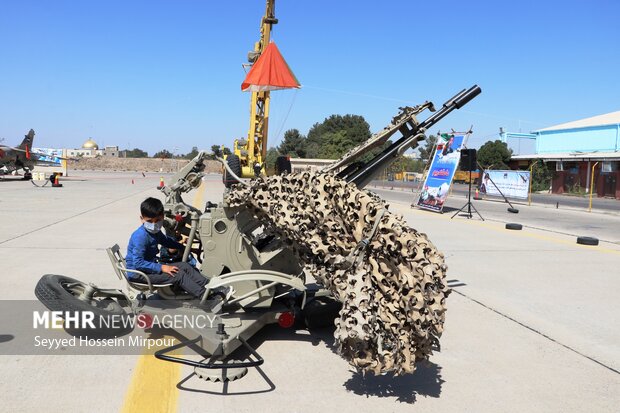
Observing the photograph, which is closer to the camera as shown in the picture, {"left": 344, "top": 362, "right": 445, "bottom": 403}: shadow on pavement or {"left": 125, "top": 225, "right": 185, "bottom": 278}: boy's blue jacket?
{"left": 344, "top": 362, "right": 445, "bottom": 403}: shadow on pavement

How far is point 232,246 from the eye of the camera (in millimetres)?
4551

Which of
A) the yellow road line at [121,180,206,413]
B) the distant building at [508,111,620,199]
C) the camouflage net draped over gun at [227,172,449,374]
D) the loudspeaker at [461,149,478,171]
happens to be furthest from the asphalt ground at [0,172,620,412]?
the distant building at [508,111,620,199]

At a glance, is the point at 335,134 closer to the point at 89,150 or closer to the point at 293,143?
the point at 293,143

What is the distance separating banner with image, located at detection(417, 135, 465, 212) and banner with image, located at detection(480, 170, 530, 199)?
8421mm

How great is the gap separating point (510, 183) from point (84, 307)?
28519 mm

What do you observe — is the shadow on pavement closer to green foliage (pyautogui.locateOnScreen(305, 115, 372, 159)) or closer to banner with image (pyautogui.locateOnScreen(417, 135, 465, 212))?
banner with image (pyautogui.locateOnScreen(417, 135, 465, 212))

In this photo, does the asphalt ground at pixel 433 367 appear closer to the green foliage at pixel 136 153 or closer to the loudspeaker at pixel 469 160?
the loudspeaker at pixel 469 160

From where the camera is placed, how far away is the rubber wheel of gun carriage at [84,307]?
418cm

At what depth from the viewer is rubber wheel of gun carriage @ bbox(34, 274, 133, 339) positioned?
165 inches

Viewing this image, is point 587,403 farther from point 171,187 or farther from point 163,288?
point 171,187

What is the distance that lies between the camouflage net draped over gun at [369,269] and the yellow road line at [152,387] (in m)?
1.28

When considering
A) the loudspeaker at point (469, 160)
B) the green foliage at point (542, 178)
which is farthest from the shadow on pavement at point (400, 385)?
the green foliage at point (542, 178)

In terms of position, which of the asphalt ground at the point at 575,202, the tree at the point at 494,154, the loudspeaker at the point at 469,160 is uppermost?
the tree at the point at 494,154

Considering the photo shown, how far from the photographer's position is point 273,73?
2114 centimetres
